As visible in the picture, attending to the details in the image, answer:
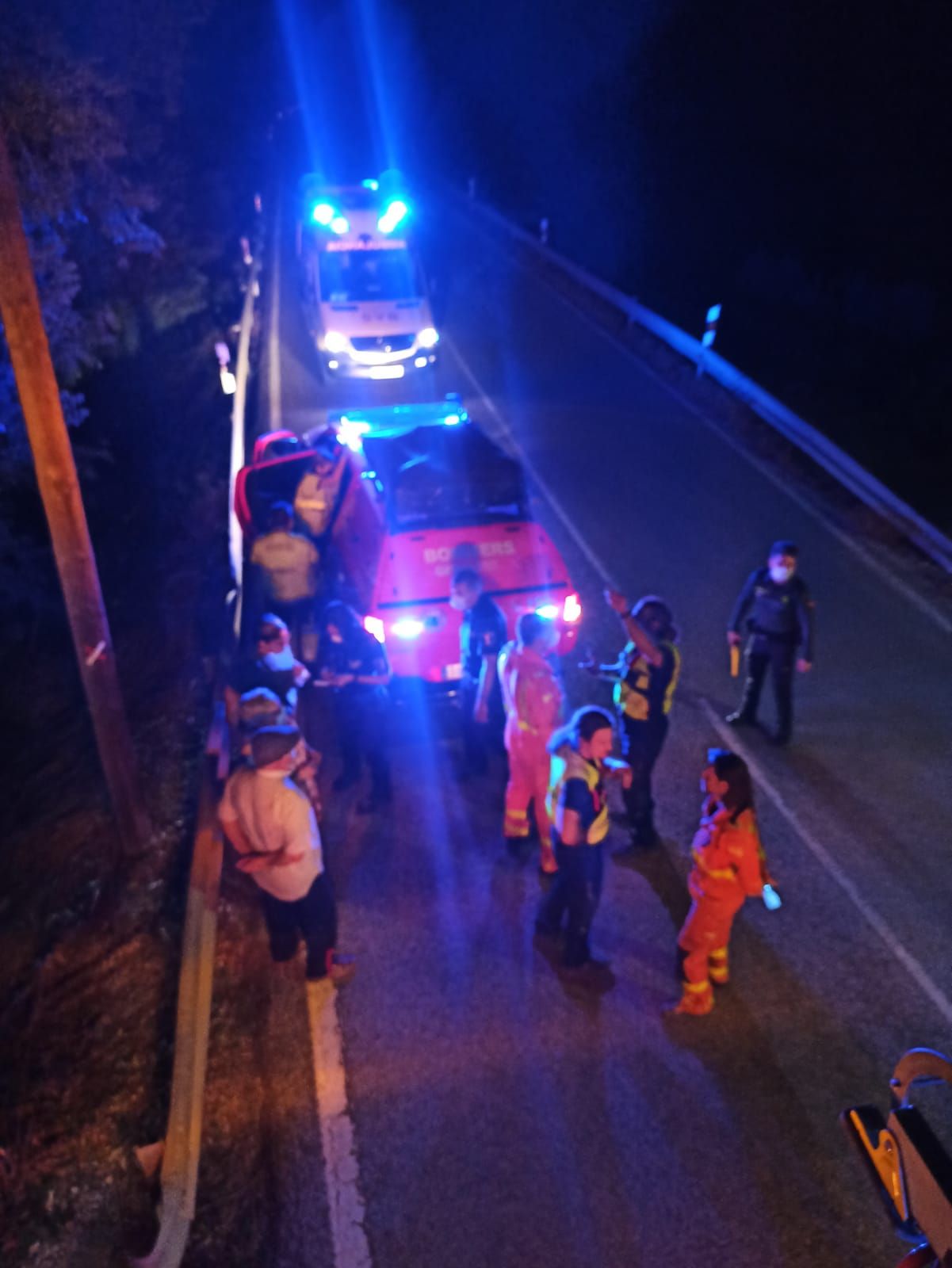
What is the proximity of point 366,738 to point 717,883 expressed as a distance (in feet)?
8.75

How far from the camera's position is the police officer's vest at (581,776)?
4867 millimetres

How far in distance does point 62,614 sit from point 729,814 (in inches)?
339

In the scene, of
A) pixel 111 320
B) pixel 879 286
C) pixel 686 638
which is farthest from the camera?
pixel 879 286

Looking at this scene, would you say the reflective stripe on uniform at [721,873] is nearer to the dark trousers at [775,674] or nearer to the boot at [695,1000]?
the boot at [695,1000]

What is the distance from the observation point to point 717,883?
15.9ft

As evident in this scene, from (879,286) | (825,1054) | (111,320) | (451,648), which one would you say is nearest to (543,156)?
(879,286)

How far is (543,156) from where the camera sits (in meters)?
45.3

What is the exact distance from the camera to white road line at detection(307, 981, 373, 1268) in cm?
404

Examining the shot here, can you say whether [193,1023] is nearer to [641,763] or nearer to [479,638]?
[479,638]

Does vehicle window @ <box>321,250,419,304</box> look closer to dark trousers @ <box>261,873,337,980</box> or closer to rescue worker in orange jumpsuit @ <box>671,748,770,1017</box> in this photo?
dark trousers @ <box>261,873,337,980</box>

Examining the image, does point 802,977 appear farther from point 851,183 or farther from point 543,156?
point 543,156

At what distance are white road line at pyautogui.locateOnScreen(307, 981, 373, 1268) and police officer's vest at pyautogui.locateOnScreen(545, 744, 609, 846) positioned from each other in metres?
1.71

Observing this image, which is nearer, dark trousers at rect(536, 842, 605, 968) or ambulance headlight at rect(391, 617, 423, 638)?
dark trousers at rect(536, 842, 605, 968)

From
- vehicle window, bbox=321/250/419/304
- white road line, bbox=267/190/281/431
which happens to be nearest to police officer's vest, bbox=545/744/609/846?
white road line, bbox=267/190/281/431
